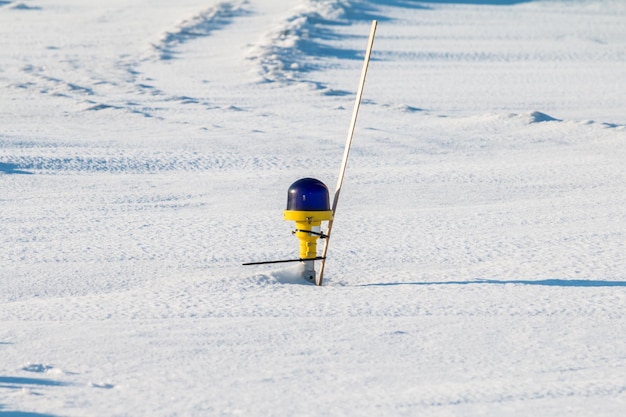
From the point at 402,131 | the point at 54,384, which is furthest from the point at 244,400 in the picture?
the point at 402,131

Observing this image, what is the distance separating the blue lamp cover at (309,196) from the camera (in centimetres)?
396

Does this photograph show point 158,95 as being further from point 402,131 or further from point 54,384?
point 54,384

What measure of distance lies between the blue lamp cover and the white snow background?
1.05 ft

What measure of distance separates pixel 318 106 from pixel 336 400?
6.90 m

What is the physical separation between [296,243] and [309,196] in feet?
2.80

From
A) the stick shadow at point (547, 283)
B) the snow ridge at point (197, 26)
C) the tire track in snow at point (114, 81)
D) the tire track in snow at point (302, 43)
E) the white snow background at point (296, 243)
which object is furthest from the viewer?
the snow ridge at point (197, 26)

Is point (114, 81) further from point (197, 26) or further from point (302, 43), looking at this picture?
point (197, 26)

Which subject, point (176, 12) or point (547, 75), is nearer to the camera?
point (547, 75)

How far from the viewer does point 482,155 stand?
723 cm

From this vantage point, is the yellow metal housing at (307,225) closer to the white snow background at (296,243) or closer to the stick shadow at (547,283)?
the white snow background at (296,243)

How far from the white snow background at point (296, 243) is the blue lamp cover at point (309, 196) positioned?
0.32 m

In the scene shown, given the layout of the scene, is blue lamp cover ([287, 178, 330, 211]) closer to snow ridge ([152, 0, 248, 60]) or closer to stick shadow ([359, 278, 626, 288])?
stick shadow ([359, 278, 626, 288])

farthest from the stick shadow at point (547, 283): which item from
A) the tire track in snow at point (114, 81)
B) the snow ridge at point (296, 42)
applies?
the snow ridge at point (296, 42)

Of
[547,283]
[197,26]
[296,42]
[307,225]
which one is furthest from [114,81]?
[547,283]
